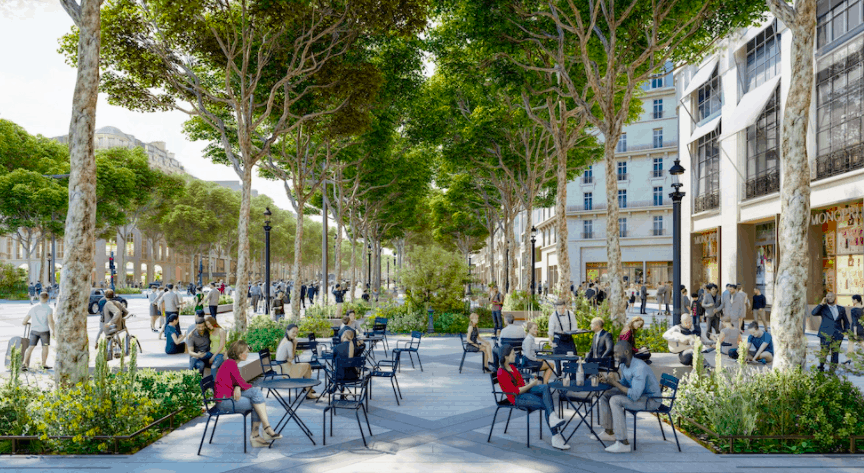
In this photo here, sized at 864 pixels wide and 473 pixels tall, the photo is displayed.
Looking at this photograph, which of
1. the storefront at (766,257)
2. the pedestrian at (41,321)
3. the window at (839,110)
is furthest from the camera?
the storefront at (766,257)

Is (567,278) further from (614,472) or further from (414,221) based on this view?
(414,221)

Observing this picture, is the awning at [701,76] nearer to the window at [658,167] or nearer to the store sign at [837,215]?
the store sign at [837,215]

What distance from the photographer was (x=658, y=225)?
161 feet

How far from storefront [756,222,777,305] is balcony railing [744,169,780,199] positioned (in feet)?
4.29

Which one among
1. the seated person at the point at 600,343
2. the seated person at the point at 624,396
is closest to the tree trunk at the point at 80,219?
the seated person at the point at 624,396

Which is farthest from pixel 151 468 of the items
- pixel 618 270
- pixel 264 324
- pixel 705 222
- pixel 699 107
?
pixel 699 107

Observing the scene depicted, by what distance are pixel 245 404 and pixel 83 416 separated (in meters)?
1.82

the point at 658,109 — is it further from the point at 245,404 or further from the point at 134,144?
the point at 134,144

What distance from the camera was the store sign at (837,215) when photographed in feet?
57.4

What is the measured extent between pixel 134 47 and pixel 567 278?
13.9m

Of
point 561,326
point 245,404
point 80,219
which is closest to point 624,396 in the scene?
point 561,326

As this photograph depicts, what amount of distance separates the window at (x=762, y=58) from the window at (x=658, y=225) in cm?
2735

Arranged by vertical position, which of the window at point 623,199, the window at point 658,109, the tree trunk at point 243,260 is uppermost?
the window at point 658,109

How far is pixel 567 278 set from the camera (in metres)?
18.1
